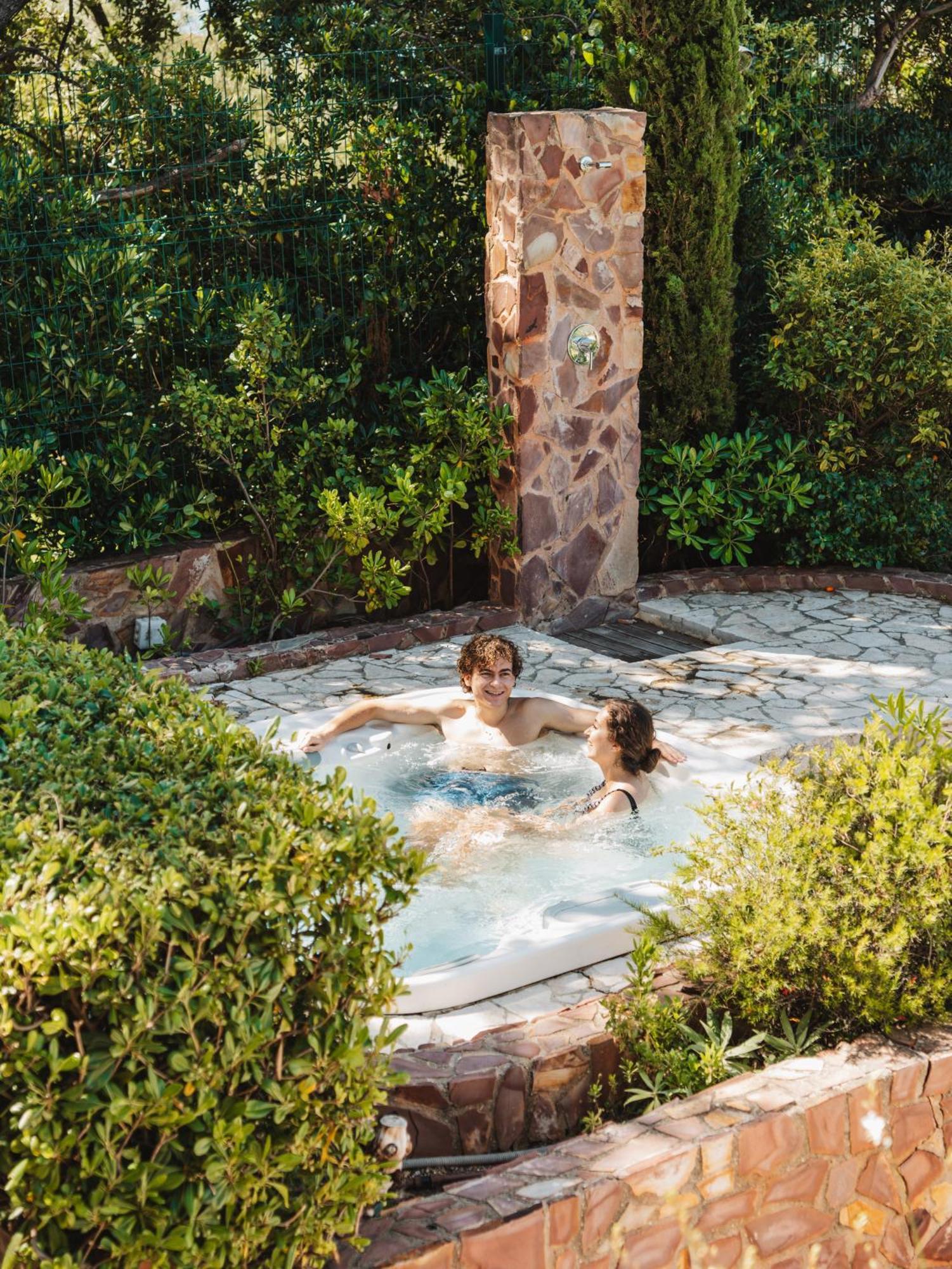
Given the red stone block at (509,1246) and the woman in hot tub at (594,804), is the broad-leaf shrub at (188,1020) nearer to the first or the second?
the red stone block at (509,1246)

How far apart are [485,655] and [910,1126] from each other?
3185mm

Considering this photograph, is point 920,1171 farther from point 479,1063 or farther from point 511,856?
point 511,856

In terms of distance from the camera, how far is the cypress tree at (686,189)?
933 cm

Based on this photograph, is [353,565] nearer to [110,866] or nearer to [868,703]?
[868,703]

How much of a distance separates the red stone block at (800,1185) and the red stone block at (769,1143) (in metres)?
0.05

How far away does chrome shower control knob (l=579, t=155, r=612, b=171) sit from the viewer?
8617 mm

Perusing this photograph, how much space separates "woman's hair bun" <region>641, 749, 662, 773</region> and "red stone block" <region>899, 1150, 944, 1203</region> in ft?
7.79

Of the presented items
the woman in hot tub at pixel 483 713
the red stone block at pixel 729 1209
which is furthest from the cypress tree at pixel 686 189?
the red stone block at pixel 729 1209

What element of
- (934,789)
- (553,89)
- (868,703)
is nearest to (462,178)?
(553,89)

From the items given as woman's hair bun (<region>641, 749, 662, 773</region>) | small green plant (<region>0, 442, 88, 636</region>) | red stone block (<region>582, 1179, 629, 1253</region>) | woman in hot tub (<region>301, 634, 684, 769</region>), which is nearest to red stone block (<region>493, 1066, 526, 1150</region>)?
red stone block (<region>582, 1179, 629, 1253</region>)

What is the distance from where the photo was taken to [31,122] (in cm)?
822

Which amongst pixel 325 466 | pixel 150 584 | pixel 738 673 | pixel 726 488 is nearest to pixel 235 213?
pixel 325 466

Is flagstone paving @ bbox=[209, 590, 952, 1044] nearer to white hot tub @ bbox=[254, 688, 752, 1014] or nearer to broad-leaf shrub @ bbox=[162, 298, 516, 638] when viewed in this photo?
white hot tub @ bbox=[254, 688, 752, 1014]

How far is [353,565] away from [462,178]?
2.55m
